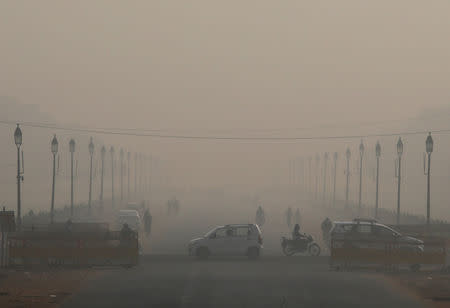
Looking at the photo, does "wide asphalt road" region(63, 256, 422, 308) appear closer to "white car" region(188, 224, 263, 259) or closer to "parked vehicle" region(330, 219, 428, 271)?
"parked vehicle" region(330, 219, 428, 271)

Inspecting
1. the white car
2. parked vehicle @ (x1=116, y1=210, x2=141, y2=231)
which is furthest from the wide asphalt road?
parked vehicle @ (x1=116, y1=210, x2=141, y2=231)

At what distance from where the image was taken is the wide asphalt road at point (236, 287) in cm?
2883

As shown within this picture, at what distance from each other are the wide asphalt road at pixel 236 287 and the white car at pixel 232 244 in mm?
2790

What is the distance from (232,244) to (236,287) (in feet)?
42.5

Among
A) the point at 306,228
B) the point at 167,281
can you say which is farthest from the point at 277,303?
the point at 306,228

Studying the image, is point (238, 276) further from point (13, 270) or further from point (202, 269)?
point (13, 270)

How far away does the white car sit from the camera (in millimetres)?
45406

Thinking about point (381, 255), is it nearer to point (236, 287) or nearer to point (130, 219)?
point (236, 287)

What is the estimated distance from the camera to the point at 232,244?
45500 millimetres

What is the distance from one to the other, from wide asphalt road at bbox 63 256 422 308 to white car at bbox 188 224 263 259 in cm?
279

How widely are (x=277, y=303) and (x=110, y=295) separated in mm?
5349

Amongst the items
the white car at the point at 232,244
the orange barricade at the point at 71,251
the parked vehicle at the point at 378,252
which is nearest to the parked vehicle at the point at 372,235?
the parked vehicle at the point at 378,252

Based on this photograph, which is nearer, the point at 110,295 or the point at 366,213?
the point at 110,295

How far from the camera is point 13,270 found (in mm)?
39188
